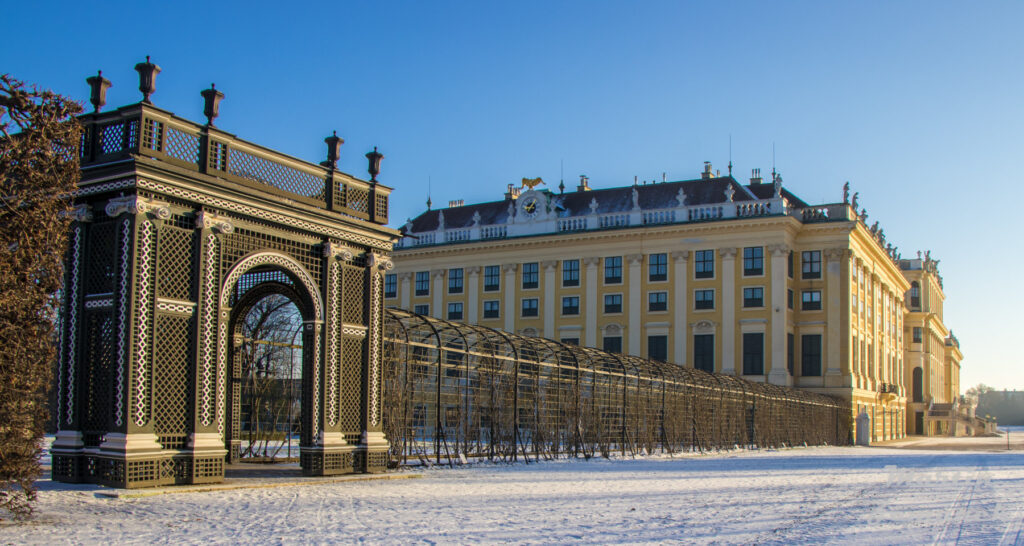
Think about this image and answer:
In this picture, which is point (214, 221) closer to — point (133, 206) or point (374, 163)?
point (133, 206)

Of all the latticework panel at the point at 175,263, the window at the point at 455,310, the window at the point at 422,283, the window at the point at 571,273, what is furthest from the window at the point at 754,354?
the latticework panel at the point at 175,263

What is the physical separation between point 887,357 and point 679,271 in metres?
22.9

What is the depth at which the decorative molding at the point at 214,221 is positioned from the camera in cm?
1731

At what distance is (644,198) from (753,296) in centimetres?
1123

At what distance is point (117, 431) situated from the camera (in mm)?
15930

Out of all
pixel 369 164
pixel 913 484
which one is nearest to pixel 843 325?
pixel 913 484

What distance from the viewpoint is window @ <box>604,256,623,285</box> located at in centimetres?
6359

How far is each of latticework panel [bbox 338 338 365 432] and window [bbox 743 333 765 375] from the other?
137 ft

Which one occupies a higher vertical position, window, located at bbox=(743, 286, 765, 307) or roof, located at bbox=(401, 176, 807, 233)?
roof, located at bbox=(401, 176, 807, 233)

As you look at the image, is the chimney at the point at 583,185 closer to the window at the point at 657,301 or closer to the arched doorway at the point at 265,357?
the window at the point at 657,301

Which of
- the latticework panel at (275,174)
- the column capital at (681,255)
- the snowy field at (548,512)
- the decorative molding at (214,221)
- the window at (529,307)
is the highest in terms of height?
the column capital at (681,255)

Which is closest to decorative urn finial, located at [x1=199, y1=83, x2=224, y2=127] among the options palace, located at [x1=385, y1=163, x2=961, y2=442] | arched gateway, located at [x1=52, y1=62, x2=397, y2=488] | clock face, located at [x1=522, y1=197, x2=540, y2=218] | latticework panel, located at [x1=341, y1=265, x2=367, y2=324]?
arched gateway, located at [x1=52, y1=62, x2=397, y2=488]

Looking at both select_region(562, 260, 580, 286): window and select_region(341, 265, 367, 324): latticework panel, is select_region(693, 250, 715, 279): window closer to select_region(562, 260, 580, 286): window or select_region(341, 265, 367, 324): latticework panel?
select_region(562, 260, 580, 286): window

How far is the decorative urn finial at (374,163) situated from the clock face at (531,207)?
45.3 meters
